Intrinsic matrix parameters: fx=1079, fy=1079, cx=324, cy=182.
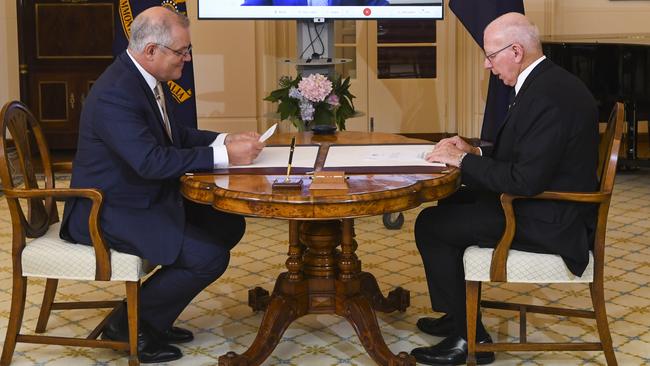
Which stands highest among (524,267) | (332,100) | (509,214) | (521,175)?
(332,100)

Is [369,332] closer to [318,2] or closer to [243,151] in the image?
[243,151]

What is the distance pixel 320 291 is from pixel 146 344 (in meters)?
0.68

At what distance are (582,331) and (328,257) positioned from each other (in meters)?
1.12

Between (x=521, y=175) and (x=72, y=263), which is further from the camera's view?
(x=72, y=263)

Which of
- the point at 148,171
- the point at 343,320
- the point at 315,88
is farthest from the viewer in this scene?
the point at 315,88

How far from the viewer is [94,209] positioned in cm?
373

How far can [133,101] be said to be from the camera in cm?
377

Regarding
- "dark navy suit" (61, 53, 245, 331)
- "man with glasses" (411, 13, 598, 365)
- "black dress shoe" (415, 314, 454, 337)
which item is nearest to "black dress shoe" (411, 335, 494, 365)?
"man with glasses" (411, 13, 598, 365)

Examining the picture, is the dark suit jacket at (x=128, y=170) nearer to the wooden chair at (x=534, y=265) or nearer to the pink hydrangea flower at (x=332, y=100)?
the wooden chair at (x=534, y=265)

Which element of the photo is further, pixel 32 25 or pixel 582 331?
pixel 32 25

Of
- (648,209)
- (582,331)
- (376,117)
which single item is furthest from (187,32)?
(376,117)

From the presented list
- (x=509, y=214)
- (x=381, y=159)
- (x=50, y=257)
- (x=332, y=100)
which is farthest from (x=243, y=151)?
(x=332, y=100)

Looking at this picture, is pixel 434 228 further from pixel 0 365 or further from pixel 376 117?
pixel 376 117

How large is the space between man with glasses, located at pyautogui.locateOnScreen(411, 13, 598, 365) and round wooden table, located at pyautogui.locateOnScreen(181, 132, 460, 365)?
0.61 ft
